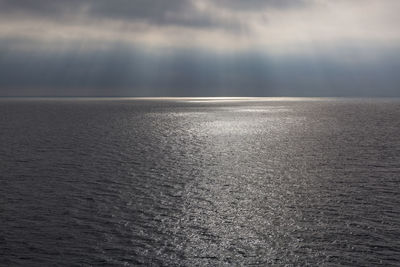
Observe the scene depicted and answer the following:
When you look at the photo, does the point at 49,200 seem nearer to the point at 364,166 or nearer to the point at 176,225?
the point at 176,225

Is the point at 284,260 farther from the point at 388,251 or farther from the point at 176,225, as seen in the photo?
the point at 176,225

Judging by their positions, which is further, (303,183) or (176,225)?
(303,183)

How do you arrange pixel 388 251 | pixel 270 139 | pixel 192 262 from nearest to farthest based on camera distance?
pixel 192 262
pixel 388 251
pixel 270 139

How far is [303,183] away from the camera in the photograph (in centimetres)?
4028

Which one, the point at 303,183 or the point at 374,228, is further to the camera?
the point at 303,183

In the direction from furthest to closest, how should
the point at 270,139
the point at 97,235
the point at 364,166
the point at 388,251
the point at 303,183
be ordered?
1. the point at 270,139
2. the point at 364,166
3. the point at 303,183
4. the point at 97,235
5. the point at 388,251

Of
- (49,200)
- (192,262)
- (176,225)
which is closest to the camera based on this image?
(192,262)

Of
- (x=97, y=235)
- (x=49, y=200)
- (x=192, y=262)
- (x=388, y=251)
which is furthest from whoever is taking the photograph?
(x=49, y=200)

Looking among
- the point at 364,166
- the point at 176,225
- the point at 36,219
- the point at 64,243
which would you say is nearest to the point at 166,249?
the point at 176,225

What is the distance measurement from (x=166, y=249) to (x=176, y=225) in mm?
4139

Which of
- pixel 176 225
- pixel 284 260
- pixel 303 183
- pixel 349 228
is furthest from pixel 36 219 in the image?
pixel 303 183

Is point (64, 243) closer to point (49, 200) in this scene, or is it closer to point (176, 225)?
point (176, 225)

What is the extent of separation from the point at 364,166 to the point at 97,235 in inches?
1448

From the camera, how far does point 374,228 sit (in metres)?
25.2
